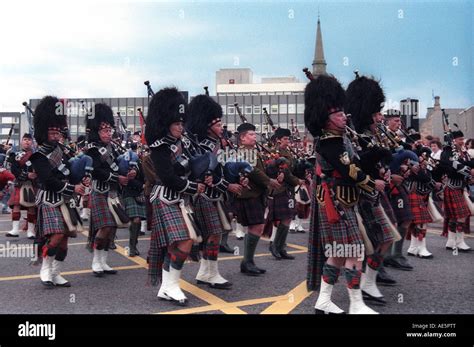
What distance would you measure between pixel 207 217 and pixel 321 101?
212 centimetres

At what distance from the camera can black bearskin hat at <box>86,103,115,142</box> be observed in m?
6.84

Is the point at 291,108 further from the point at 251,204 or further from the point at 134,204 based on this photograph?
the point at 251,204

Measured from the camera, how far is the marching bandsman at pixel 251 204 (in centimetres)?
661

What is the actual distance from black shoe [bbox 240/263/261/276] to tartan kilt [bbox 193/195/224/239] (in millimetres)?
962

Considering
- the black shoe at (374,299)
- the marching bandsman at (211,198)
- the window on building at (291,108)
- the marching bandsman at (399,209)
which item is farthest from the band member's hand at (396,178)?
the window on building at (291,108)

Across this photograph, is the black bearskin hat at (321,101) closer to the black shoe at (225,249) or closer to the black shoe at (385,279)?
the black shoe at (385,279)

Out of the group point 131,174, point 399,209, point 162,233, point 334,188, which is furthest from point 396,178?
point 131,174

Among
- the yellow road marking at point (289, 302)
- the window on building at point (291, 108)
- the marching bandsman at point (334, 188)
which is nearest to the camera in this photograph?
the marching bandsman at point (334, 188)

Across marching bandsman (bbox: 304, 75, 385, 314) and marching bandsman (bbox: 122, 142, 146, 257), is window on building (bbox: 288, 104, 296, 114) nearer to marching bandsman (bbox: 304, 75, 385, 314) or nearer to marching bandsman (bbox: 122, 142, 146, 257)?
marching bandsman (bbox: 122, 142, 146, 257)

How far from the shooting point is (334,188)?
446cm

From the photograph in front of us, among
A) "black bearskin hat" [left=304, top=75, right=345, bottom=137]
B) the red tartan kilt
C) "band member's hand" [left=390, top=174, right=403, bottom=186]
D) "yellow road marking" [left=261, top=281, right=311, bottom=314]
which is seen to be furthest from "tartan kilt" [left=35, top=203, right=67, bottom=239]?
the red tartan kilt

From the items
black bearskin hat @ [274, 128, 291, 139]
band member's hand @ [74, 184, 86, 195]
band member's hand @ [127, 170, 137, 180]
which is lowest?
band member's hand @ [74, 184, 86, 195]

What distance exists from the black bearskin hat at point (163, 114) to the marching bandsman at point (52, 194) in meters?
1.28
